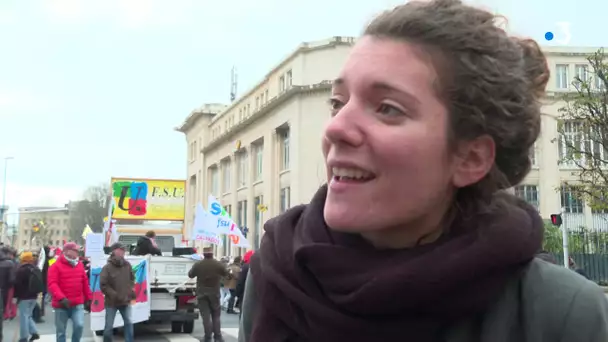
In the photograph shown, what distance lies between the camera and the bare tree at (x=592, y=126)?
48.6 ft

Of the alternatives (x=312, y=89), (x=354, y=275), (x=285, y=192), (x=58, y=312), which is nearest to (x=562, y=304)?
(x=354, y=275)

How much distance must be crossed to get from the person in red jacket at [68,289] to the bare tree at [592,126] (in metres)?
10.3

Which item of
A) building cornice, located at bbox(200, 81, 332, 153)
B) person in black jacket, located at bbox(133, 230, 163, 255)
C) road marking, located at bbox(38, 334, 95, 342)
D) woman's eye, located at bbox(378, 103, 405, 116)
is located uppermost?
building cornice, located at bbox(200, 81, 332, 153)

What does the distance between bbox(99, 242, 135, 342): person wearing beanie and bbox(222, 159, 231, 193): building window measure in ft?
172

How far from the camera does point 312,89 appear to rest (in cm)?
4334

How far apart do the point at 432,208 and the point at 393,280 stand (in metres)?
0.19

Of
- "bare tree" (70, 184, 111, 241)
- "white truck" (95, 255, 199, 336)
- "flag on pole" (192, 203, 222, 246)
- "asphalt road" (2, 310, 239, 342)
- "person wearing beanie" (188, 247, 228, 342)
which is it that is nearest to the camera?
"person wearing beanie" (188, 247, 228, 342)

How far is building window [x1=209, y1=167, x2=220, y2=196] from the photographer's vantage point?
6831cm

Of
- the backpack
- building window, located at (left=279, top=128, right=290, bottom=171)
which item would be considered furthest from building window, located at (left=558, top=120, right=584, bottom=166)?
building window, located at (left=279, top=128, right=290, bottom=171)

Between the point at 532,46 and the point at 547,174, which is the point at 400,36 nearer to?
the point at 532,46

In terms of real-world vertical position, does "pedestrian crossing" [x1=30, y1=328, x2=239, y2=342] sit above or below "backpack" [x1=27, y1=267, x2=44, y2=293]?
below

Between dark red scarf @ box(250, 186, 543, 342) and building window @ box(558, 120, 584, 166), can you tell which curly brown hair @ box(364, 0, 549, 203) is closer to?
dark red scarf @ box(250, 186, 543, 342)

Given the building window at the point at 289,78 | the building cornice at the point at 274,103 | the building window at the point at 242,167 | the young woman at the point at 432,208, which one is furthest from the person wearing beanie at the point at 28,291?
the building window at the point at 242,167

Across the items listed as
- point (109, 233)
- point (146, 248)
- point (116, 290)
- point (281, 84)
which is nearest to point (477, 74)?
point (116, 290)
